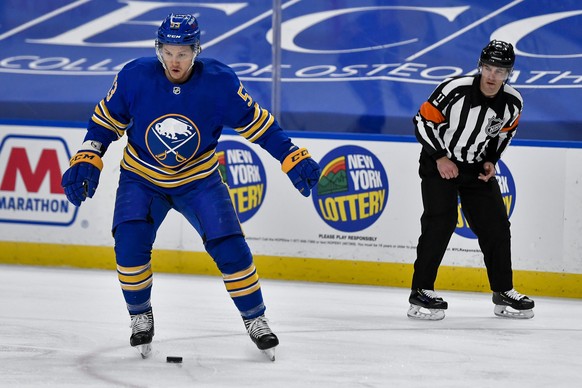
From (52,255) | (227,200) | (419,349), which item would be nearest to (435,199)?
(419,349)

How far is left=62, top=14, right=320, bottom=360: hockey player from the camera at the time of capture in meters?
3.86

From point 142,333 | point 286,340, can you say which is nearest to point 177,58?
point 142,333

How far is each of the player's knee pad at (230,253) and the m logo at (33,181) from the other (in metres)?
2.90

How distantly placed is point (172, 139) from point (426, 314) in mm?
1716

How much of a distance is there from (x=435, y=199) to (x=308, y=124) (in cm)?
153

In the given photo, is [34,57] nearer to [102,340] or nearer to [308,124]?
[308,124]

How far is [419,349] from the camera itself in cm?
427

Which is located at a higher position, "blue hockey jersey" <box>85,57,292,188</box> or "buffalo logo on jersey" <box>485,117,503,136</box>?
"blue hockey jersey" <box>85,57,292,188</box>

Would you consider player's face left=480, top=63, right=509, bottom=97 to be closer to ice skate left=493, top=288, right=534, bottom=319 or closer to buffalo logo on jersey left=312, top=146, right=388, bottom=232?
ice skate left=493, top=288, right=534, bottom=319

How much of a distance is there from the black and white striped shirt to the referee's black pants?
0.38 ft

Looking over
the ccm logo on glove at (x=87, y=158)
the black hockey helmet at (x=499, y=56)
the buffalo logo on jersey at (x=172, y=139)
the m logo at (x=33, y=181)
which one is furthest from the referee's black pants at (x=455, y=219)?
the m logo at (x=33, y=181)

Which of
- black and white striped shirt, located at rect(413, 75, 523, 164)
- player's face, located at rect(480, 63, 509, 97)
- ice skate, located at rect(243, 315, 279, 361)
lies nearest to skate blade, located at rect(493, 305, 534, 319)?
black and white striped shirt, located at rect(413, 75, 523, 164)

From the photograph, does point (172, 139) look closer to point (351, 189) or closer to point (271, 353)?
point (271, 353)

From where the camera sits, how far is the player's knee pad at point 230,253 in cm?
389
